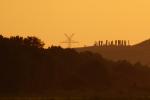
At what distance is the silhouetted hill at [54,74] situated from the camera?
91.3 metres

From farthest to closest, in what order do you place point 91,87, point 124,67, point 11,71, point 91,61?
point 124,67, point 91,61, point 91,87, point 11,71

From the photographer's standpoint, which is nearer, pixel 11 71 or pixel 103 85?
pixel 11 71

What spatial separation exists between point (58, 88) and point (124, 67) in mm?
24006

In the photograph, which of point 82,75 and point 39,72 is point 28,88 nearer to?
point 39,72

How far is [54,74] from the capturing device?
334 feet

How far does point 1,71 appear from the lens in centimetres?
9206

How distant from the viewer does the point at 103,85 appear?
104 meters

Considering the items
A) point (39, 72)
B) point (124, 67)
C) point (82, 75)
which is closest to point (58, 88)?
point (39, 72)

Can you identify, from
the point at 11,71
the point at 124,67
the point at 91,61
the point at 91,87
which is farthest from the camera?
the point at 124,67

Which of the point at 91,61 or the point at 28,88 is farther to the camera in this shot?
the point at 91,61

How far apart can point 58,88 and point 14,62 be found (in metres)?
6.83

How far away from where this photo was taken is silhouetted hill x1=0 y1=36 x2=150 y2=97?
300 feet

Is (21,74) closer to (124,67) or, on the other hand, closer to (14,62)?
(14,62)

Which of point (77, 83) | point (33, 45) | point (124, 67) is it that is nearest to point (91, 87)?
point (77, 83)
